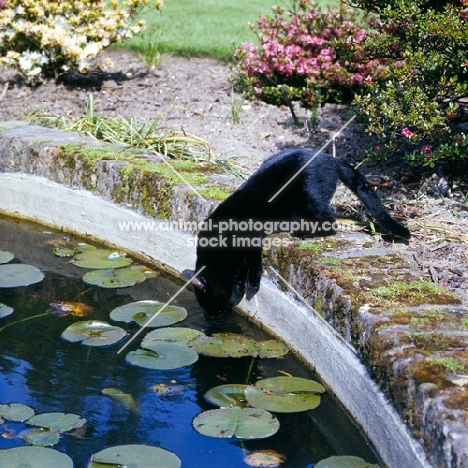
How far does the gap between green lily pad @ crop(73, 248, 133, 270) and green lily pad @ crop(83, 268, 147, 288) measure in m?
0.08

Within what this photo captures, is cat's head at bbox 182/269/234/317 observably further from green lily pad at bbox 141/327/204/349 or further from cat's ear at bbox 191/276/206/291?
green lily pad at bbox 141/327/204/349

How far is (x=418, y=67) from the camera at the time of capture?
436 centimetres

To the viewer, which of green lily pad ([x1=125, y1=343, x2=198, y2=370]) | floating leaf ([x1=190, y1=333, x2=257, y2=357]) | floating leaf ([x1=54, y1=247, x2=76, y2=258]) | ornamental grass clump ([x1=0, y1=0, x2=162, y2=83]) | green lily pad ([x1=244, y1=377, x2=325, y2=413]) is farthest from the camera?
ornamental grass clump ([x1=0, y1=0, x2=162, y2=83])

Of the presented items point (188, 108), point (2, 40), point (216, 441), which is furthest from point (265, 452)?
point (2, 40)

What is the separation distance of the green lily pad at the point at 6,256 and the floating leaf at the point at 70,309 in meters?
0.65

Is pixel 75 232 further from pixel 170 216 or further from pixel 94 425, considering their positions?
pixel 94 425

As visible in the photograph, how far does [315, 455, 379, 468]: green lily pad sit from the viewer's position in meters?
2.73

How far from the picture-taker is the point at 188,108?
642cm

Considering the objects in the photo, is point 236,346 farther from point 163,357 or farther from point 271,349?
point 163,357

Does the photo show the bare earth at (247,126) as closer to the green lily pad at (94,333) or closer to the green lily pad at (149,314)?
the green lily pad at (149,314)

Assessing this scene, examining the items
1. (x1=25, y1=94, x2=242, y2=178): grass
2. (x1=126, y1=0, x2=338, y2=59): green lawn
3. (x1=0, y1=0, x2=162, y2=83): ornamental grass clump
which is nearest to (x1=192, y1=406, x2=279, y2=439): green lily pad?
(x1=25, y1=94, x2=242, y2=178): grass

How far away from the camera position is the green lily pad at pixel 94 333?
12.1ft

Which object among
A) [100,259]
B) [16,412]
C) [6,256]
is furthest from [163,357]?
[6,256]

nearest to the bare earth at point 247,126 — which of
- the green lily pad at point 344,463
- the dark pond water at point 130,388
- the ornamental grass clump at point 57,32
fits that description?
the ornamental grass clump at point 57,32
